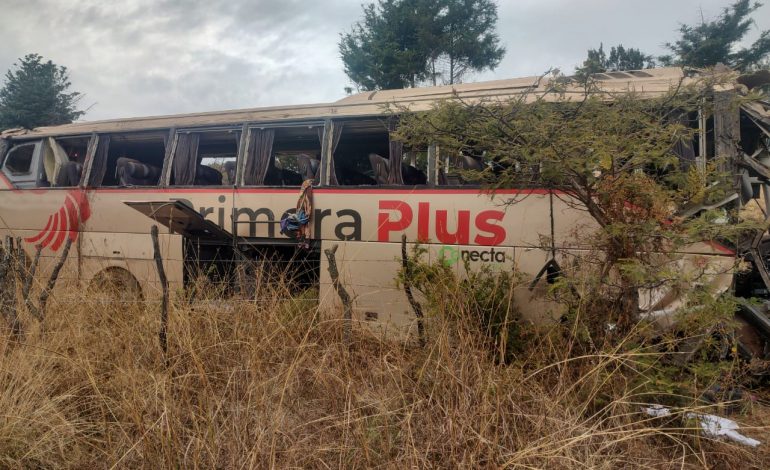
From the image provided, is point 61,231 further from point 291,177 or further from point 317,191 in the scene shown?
point 317,191

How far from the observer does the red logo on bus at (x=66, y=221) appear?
22.5 ft

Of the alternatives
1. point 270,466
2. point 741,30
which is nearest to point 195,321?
point 270,466

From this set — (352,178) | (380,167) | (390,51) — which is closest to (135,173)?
(352,178)

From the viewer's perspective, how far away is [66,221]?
22.9ft

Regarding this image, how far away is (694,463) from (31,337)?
4759mm

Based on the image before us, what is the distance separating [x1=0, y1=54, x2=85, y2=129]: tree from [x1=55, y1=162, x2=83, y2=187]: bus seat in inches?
813

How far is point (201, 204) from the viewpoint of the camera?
20.4ft

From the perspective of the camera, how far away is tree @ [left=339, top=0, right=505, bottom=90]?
20469mm

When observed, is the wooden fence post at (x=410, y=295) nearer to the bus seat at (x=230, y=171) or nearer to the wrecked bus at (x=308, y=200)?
the wrecked bus at (x=308, y=200)

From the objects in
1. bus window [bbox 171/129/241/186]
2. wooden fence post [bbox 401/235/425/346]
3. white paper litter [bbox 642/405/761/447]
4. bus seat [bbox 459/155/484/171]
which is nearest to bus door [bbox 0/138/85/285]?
bus window [bbox 171/129/241/186]

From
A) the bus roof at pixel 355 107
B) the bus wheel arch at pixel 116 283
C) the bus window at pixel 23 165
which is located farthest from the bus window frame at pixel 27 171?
the bus wheel arch at pixel 116 283

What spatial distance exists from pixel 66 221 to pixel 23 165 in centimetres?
151

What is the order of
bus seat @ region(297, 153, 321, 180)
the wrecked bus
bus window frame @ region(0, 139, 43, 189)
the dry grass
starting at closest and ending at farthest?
the dry grass < the wrecked bus < bus seat @ region(297, 153, 321, 180) < bus window frame @ region(0, 139, 43, 189)

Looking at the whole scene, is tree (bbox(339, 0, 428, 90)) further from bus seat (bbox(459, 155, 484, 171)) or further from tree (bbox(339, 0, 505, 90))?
bus seat (bbox(459, 155, 484, 171))
